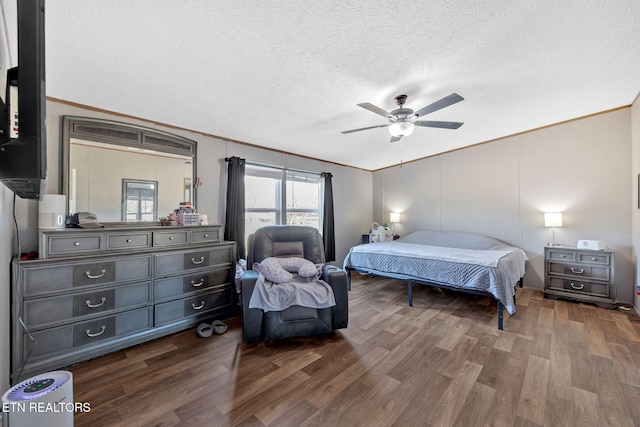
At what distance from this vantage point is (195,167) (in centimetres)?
324

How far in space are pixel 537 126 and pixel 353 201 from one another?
3.37m

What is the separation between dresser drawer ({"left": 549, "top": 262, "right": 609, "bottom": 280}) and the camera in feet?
10.7

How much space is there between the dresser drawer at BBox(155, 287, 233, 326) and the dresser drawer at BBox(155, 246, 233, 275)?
320 millimetres

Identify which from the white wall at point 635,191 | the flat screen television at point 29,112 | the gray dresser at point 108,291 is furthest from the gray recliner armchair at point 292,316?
the white wall at point 635,191

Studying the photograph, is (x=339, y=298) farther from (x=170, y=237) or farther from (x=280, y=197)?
(x=280, y=197)

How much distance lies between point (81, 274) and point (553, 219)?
573 cm

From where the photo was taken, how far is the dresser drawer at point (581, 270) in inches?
128

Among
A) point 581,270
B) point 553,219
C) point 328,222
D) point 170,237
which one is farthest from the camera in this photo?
point 328,222

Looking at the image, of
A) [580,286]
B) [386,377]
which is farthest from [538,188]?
[386,377]

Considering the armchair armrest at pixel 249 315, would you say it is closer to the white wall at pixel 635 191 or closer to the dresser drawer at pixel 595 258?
the dresser drawer at pixel 595 258

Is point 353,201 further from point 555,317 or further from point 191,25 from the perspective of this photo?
point 191,25

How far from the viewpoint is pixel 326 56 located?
1.98m

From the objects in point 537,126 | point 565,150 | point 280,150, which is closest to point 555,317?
point 565,150

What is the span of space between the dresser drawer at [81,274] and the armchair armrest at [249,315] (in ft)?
3.12
